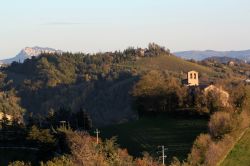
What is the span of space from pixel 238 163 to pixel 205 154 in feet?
10.6

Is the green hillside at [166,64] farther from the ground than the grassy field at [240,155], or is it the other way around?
the green hillside at [166,64]

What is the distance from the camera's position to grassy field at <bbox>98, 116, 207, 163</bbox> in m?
38.2

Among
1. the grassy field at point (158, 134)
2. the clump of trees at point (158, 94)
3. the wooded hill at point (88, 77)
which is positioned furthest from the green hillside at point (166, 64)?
the grassy field at point (158, 134)

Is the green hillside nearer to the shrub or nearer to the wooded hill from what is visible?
the wooded hill

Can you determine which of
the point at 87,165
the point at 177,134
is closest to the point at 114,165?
the point at 87,165

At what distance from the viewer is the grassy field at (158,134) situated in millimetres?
38219

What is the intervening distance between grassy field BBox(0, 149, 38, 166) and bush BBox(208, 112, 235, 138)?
13.7 m

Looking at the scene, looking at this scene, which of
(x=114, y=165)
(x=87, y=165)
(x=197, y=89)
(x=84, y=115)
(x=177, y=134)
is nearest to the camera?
(x=87, y=165)

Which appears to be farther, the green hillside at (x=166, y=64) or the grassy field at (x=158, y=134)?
the green hillside at (x=166, y=64)

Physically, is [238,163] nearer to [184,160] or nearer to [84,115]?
[184,160]

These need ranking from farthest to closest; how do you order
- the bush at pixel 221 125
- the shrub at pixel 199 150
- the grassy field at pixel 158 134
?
the grassy field at pixel 158 134
the bush at pixel 221 125
the shrub at pixel 199 150

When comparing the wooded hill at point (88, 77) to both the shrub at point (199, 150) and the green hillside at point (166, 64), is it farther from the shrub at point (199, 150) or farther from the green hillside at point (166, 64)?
the shrub at point (199, 150)

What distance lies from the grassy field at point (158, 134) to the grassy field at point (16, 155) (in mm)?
5837

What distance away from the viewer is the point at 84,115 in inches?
2101
